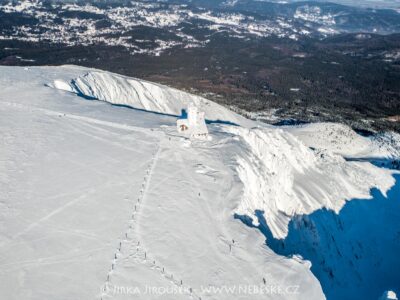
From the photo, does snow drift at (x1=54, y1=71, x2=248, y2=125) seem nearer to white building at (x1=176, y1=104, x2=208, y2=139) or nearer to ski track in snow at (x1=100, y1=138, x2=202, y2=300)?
white building at (x1=176, y1=104, x2=208, y2=139)

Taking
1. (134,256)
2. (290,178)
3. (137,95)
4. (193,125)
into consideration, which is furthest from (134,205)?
(137,95)

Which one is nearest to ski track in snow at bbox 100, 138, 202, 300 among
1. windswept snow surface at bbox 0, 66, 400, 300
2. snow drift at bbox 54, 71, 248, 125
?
windswept snow surface at bbox 0, 66, 400, 300

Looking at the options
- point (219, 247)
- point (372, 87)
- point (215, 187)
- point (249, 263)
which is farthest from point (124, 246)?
point (372, 87)

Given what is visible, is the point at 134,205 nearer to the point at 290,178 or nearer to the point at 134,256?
the point at 134,256

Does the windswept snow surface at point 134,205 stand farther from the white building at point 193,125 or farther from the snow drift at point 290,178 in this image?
the white building at point 193,125

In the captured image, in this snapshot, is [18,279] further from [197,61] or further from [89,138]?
[197,61]

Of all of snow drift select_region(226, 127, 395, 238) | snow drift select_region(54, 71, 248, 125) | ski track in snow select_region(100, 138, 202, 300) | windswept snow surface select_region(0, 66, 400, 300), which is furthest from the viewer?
snow drift select_region(54, 71, 248, 125)

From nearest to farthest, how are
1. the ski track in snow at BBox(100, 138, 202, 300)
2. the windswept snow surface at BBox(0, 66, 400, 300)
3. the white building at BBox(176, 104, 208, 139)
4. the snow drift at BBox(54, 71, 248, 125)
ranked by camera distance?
the ski track in snow at BBox(100, 138, 202, 300)
the windswept snow surface at BBox(0, 66, 400, 300)
the white building at BBox(176, 104, 208, 139)
the snow drift at BBox(54, 71, 248, 125)

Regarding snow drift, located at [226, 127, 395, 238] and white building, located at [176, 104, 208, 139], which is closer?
snow drift, located at [226, 127, 395, 238]
